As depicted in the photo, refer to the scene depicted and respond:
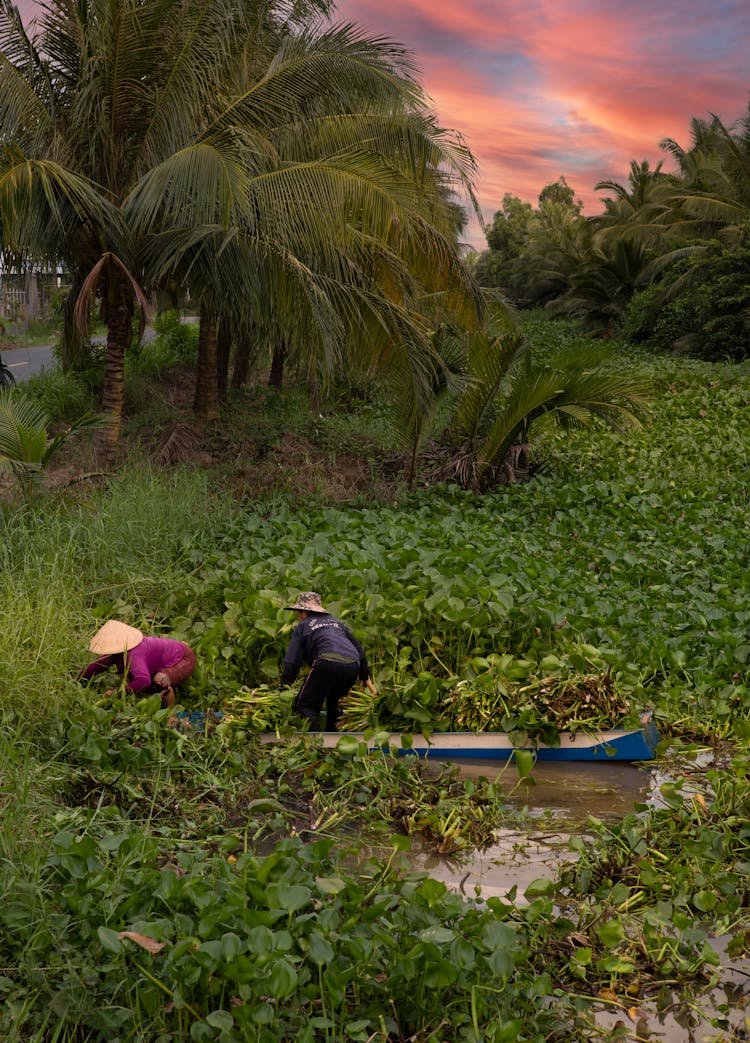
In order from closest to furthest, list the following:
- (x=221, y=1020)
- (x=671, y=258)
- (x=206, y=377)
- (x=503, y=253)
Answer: (x=221, y=1020) < (x=206, y=377) < (x=671, y=258) < (x=503, y=253)

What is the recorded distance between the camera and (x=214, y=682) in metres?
6.16

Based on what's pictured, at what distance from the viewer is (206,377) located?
13.5 metres

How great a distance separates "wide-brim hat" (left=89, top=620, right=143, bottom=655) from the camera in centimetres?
567

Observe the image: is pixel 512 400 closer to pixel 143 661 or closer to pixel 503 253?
pixel 143 661

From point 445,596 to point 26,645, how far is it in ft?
8.61

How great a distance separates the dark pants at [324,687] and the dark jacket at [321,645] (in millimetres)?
50

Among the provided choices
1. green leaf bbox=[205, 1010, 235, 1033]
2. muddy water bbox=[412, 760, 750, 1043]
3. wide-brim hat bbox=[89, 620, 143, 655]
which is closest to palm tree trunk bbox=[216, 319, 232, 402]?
wide-brim hat bbox=[89, 620, 143, 655]

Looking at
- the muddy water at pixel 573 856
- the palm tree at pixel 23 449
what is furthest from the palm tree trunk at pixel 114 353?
the muddy water at pixel 573 856

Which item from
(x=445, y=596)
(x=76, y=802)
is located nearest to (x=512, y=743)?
(x=445, y=596)

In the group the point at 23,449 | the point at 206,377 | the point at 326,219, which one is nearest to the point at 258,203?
the point at 326,219

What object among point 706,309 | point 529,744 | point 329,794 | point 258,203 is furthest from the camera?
point 706,309

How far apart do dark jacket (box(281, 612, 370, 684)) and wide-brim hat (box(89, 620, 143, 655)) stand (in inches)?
35.7

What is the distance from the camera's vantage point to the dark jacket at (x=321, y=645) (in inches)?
224

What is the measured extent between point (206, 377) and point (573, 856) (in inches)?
395
